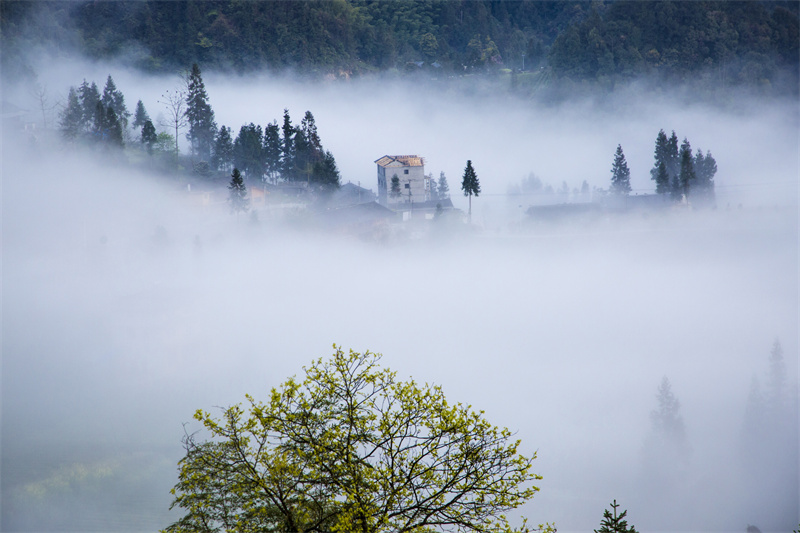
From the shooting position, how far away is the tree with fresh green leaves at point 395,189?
62666mm

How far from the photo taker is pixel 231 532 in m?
9.22

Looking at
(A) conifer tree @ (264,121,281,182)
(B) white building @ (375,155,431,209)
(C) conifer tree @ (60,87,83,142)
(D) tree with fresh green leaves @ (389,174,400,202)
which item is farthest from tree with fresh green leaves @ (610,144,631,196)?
(C) conifer tree @ (60,87,83,142)

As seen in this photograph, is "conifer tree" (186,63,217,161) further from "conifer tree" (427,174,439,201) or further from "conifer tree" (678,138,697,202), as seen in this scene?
"conifer tree" (678,138,697,202)

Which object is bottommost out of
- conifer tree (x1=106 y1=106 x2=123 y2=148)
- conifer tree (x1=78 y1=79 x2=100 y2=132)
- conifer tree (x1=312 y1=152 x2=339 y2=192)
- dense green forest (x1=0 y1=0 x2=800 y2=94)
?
conifer tree (x1=312 y1=152 x2=339 y2=192)

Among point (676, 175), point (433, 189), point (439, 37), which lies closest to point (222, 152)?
point (433, 189)

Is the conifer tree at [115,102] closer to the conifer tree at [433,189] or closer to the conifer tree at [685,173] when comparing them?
the conifer tree at [433,189]

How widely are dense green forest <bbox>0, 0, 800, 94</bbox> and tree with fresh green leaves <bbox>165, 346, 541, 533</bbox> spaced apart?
7571 centimetres

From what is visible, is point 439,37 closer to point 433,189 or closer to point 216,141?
point 433,189

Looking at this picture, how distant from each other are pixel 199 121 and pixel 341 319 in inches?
851

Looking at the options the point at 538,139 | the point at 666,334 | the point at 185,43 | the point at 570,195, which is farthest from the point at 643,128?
the point at 185,43

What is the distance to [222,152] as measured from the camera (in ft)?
201

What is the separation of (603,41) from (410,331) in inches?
2891

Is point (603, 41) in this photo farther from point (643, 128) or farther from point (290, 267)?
point (290, 267)

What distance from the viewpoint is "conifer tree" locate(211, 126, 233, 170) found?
6112 cm
